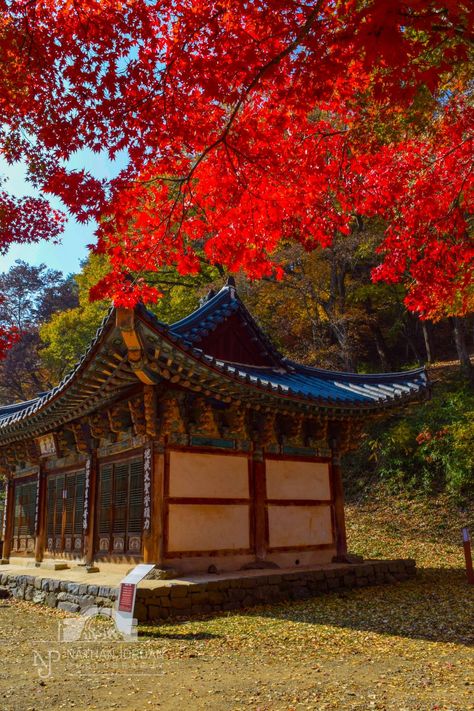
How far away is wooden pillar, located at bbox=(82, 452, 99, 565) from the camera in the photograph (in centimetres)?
1217

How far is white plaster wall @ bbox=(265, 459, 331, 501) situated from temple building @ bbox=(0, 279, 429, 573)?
36 mm

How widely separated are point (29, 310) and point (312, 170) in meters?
35.5

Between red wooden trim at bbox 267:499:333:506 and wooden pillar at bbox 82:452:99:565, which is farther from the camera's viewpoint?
wooden pillar at bbox 82:452:99:565

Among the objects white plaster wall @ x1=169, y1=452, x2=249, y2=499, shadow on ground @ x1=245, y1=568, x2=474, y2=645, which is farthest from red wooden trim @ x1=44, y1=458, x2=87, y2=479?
shadow on ground @ x1=245, y1=568, x2=474, y2=645

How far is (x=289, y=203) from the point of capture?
9.67 metres

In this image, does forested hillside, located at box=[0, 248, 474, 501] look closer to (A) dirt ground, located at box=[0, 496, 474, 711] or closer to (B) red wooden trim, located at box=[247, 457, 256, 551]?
(B) red wooden trim, located at box=[247, 457, 256, 551]

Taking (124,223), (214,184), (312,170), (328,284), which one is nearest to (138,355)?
(124,223)

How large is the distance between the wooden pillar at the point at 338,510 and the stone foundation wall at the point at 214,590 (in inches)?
29.9

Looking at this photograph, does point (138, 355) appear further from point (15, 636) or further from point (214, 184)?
point (15, 636)

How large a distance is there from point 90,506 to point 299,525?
4.80 metres

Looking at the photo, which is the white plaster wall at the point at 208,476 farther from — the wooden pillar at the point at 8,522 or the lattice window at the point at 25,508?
the wooden pillar at the point at 8,522

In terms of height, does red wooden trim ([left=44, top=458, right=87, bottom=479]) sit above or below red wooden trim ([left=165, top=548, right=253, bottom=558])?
above

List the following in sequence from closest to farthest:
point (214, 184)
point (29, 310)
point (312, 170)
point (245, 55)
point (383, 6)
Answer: point (383, 6) < point (245, 55) < point (214, 184) < point (312, 170) < point (29, 310)

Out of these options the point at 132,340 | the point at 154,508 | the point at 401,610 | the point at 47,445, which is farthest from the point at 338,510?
the point at 47,445
